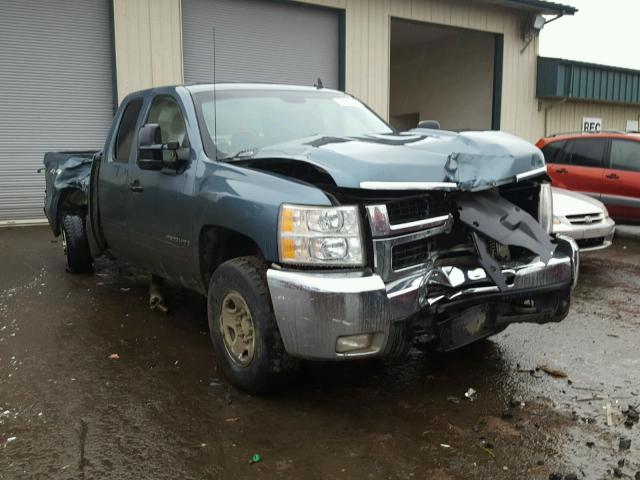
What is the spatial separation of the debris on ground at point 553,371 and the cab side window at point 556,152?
7211 millimetres

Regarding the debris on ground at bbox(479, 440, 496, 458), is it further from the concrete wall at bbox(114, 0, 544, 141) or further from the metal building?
the concrete wall at bbox(114, 0, 544, 141)

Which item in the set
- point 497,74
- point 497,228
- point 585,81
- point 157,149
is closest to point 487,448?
point 497,228

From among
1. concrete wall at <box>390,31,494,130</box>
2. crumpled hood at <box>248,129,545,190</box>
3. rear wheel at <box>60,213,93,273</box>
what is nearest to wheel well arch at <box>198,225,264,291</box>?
crumpled hood at <box>248,129,545,190</box>

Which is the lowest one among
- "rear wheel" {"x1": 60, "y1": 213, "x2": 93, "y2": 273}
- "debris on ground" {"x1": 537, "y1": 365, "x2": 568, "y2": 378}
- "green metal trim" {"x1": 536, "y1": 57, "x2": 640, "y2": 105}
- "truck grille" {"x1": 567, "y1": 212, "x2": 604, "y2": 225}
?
"debris on ground" {"x1": 537, "y1": 365, "x2": 568, "y2": 378}

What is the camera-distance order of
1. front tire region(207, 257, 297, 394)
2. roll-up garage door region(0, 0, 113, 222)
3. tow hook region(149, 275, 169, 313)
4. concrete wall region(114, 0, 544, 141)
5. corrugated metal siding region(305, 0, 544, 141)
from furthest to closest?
corrugated metal siding region(305, 0, 544, 141)
concrete wall region(114, 0, 544, 141)
roll-up garage door region(0, 0, 113, 222)
tow hook region(149, 275, 169, 313)
front tire region(207, 257, 297, 394)

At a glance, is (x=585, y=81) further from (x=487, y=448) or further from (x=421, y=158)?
(x=487, y=448)

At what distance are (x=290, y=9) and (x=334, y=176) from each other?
1098 centimetres

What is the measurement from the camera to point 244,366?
3625 millimetres

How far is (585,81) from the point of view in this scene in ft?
59.4

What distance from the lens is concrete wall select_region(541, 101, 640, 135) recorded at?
1847 cm

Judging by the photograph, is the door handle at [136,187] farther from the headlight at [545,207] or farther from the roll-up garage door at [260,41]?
the roll-up garage door at [260,41]

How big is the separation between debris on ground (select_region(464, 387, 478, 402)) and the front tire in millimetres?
1057

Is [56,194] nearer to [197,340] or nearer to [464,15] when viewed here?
[197,340]

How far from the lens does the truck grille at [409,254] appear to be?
3.30 m
